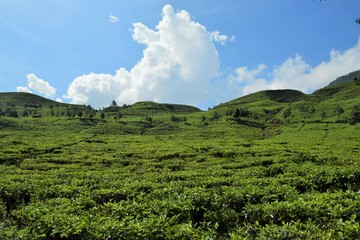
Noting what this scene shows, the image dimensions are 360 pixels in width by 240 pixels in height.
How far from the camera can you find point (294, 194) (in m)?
14.1

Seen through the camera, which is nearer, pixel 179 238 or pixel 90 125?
pixel 179 238

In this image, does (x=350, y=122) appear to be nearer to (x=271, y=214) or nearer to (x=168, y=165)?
(x=168, y=165)

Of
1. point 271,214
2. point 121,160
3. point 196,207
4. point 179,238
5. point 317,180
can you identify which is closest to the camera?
point 179,238

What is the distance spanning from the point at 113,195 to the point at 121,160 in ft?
104

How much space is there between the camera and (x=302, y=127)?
467 feet

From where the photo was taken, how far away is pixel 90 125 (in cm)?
18062

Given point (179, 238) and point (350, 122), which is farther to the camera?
point (350, 122)

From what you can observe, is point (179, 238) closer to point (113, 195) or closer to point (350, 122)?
point (113, 195)

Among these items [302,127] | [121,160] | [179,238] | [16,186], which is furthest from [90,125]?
[179,238]

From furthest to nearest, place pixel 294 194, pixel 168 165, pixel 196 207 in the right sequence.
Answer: pixel 168 165 → pixel 294 194 → pixel 196 207

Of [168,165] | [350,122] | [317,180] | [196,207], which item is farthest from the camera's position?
[350,122]

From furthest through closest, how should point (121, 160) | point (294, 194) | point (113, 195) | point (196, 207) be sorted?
point (121, 160)
point (113, 195)
point (294, 194)
point (196, 207)

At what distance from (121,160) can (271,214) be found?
38.4 m

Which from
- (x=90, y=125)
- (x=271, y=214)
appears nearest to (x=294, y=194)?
(x=271, y=214)
